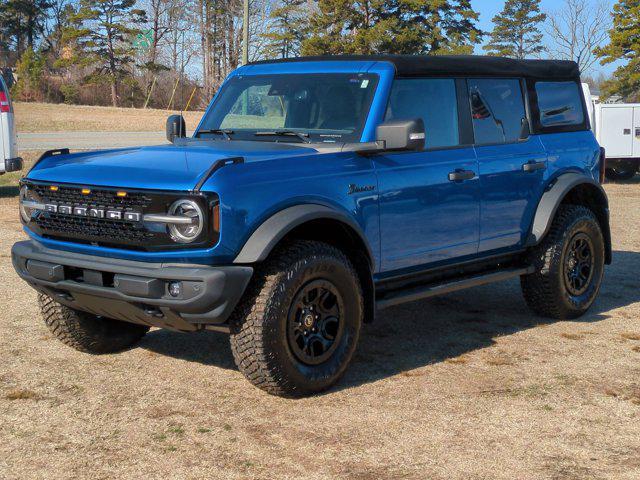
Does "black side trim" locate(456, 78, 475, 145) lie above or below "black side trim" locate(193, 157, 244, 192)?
above

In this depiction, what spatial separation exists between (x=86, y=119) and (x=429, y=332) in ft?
134

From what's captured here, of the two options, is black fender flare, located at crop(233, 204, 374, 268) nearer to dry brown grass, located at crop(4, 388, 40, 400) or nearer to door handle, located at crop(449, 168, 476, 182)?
door handle, located at crop(449, 168, 476, 182)

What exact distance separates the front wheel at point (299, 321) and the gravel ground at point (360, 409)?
17 centimetres

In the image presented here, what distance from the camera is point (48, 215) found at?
17.9 ft

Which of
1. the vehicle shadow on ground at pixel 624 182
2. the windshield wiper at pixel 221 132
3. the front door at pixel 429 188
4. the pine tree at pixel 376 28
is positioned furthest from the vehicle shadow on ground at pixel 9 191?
the pine tree at pixel 376 28

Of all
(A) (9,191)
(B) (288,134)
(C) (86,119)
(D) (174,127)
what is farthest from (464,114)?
(C) (86,119)

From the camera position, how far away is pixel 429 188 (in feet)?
19.8

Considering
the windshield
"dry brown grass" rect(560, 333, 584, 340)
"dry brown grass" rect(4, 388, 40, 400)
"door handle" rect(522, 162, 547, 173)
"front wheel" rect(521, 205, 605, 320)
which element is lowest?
"dry brown grass" rect(560, 333, 584, 340)

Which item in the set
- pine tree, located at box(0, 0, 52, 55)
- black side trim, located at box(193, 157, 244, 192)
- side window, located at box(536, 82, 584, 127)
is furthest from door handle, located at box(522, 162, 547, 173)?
pine tree, located at box(0, 0, 52, 55)

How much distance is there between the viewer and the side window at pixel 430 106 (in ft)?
20.1

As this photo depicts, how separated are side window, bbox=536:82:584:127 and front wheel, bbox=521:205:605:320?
72 centimetres

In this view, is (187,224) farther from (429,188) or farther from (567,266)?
(567,266)

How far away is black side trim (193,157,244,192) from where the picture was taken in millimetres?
4801

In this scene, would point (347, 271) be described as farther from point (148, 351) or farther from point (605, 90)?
point (605, 90)
